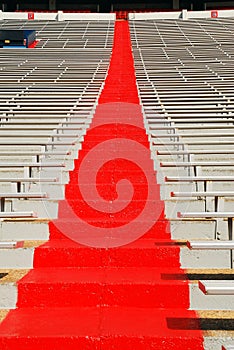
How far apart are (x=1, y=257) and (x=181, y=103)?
15.1 feet

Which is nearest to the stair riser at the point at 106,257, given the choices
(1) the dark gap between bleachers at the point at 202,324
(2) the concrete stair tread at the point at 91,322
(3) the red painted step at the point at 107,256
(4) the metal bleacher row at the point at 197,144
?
(3) the red painted step at the point at 107,256

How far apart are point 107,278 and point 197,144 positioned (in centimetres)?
272

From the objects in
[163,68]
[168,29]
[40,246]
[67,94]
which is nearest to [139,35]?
[168,29]

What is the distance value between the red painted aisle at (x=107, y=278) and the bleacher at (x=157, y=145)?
8 cm

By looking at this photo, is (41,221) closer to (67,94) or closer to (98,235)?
(98,235)

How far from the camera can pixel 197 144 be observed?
5262 millimetres

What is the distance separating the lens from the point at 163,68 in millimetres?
11195

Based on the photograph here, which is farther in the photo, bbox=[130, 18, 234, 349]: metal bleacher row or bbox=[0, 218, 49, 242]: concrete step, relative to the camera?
bbox=[0, 218, 49, 242]: concrete step

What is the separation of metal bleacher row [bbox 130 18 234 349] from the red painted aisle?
15cm

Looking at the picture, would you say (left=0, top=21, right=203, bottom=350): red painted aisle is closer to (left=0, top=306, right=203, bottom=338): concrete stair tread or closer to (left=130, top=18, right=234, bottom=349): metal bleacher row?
(left=0, top=306, right=203, bottom=338): concrete stair tread

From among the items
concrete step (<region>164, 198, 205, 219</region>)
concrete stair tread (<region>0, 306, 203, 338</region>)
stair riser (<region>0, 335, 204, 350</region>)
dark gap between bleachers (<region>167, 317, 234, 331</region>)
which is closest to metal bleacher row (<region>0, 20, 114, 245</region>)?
concrete stair tread (<region>0, 306, 203, 338</region>)

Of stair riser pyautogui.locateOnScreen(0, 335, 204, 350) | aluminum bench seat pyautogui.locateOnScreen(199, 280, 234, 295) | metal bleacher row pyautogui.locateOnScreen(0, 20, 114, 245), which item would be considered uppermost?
metal bleacher row pyautogui.locateOnScreen(0, 20, 114, 245)

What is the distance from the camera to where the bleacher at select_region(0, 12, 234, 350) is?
2.92 metres

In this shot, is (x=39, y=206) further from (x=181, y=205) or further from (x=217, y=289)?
(x=217, y=289)
